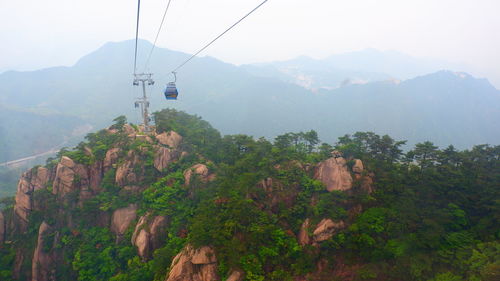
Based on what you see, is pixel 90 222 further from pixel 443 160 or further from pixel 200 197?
pixel 443 160

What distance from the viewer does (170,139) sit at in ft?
84.7

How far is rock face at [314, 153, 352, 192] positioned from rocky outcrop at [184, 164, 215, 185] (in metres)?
9.43

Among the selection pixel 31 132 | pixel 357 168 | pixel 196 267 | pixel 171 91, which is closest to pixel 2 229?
pixel 171 91

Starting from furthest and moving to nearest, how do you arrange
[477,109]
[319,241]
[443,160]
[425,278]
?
A: [477,109], [443,160], [319,241], [425,278]

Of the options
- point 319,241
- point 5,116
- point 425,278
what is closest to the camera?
point 425,278

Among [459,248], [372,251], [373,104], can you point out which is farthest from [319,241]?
[373,104]

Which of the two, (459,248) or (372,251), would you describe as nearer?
(459,248)

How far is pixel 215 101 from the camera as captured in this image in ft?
575

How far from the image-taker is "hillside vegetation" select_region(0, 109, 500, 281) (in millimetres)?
14672

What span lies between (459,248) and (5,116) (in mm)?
148593

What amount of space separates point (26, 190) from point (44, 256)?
268 inches

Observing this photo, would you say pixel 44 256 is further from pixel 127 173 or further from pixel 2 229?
pixel 127 173

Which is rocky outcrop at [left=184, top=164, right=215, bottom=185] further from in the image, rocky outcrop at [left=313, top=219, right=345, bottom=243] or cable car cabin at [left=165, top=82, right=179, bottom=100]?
rocky outcrop at [left=313, top=219, right=345, bottom=243]

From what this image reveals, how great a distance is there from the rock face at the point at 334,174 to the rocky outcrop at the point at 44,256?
24.3 meters
